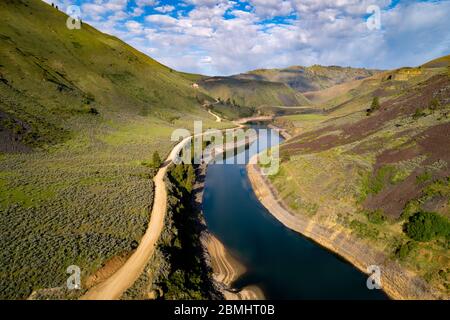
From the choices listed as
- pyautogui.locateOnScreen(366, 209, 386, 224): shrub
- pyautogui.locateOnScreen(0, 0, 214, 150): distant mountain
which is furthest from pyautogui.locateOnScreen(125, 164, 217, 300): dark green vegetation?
pyautogui.locateOnScreen(0, 0, 214, 150): distant mountain

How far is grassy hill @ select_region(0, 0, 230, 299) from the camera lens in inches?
1210

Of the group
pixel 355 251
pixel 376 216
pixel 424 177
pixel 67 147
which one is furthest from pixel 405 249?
pixel 67 147

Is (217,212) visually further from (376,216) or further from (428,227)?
(428,227)

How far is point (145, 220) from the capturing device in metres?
40.6

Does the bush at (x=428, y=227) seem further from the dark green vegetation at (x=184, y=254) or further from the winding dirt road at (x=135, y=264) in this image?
the winding dirt road at (x=135, y=264)

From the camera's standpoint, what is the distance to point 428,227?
3759 cm

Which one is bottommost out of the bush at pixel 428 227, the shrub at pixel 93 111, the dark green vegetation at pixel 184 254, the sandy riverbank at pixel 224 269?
the sandy riverbank at pixel 224 269

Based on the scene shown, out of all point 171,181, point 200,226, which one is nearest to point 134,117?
point 171,181

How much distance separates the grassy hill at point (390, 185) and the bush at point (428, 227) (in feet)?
0.37

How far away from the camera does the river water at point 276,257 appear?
36.7 m

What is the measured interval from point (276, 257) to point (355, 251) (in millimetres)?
12002

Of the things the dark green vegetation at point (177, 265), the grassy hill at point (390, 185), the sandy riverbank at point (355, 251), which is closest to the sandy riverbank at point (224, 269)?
the dark green vegetation at point (177, 265)

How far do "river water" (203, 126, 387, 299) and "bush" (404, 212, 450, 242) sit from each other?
9.16 meters

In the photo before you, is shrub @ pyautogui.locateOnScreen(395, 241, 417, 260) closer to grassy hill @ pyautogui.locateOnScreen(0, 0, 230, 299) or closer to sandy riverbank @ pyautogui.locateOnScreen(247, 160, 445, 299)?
sandy riverbank @ pyautogui.locateOnScreen(247, 160, 445, 299)
